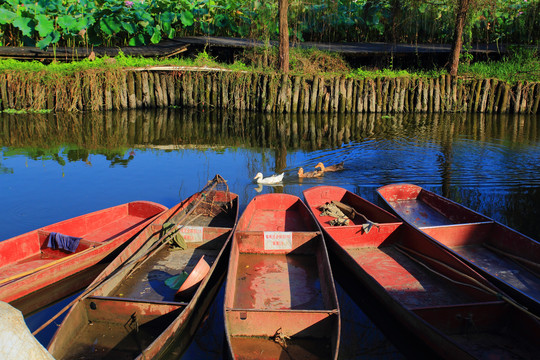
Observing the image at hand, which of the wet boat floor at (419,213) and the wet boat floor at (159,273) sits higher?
the wet boat floor at (419,213)

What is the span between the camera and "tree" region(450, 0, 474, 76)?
71.4ft

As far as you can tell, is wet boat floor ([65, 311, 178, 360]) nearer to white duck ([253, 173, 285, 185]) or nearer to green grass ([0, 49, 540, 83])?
white duck ([253, 173, 285, 185])

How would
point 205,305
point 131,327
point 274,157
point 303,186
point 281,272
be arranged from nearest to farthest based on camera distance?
1. point 131,327
2. point 205,305
3. point 281,272
4. point 303,186
5. point 274,157

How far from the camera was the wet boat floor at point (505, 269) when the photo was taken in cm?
644

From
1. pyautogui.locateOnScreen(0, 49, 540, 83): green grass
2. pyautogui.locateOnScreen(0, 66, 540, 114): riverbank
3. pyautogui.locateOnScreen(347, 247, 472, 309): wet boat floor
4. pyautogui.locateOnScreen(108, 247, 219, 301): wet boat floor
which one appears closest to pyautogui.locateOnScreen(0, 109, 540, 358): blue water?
pyautogui.locateOnScreen(347, 247, 472, 309): wet boat floor

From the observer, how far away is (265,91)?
21.4m

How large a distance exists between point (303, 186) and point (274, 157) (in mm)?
2912

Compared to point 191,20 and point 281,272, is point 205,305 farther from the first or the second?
point 191,20

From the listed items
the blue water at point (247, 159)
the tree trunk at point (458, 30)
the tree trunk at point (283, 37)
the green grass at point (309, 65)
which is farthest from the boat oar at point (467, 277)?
the tree trunk at point (458, 30)

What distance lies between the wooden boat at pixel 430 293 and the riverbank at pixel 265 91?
13.3m

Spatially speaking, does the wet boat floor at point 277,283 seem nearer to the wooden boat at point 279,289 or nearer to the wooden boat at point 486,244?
the wooden boat at point 279,289

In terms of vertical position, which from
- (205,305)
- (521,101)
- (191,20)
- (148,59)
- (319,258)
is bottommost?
(205,305)

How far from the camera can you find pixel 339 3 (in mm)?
29594

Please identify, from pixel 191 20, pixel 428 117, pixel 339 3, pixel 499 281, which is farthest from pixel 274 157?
pixel 339 3
